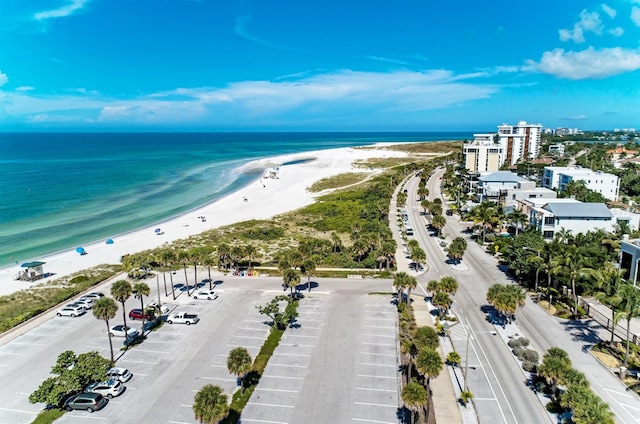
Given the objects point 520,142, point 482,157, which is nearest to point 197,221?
point 482,157

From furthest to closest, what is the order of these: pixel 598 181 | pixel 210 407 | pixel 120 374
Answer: pixel 598 181
pixel 120 374
pixel 210 407

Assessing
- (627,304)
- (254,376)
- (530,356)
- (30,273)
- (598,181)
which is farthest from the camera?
(598,181)

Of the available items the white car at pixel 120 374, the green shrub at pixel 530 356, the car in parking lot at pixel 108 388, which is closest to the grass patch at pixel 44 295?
the white car at pixel 120 374

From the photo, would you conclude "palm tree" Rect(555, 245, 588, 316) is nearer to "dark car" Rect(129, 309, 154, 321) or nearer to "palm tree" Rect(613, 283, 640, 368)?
"palm tree" Rect(613, 283, 640, 368)

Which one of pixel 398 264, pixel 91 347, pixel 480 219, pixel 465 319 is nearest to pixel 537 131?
pixel 480 219

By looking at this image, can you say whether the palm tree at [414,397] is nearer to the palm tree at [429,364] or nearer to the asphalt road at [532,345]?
the palm tree at [429,364]

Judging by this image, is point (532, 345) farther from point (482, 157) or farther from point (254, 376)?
point (482, 157)
